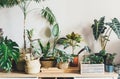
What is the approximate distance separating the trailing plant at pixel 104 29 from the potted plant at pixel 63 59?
386 millimetres

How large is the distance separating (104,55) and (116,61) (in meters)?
0.28

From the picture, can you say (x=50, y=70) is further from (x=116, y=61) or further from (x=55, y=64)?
(x=116, y=61)

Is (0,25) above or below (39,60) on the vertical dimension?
above

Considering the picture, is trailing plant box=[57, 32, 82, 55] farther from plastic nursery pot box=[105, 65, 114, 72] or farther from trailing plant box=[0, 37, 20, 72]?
trailing plant box=[0, 37, 20, 72]

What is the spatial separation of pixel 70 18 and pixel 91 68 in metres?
0.66

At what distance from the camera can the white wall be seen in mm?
2885

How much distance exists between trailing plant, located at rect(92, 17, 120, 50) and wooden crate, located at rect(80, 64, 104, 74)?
298 millimetres

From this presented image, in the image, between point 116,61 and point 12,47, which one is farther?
point 116,61

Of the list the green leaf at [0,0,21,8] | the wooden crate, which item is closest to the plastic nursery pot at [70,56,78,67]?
the wooden crate

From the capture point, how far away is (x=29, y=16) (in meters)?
2.91

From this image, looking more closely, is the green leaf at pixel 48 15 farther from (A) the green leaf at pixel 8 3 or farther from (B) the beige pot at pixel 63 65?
(B) the beige pot at pixel 63 65

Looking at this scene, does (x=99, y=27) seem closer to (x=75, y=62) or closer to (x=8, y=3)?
(x=75, y=62)

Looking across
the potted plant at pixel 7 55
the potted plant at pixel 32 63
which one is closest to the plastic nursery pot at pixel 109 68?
the potted plant at pixel 32 63

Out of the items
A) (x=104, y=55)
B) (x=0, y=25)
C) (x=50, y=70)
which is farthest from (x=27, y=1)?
(x=104, y=55)
